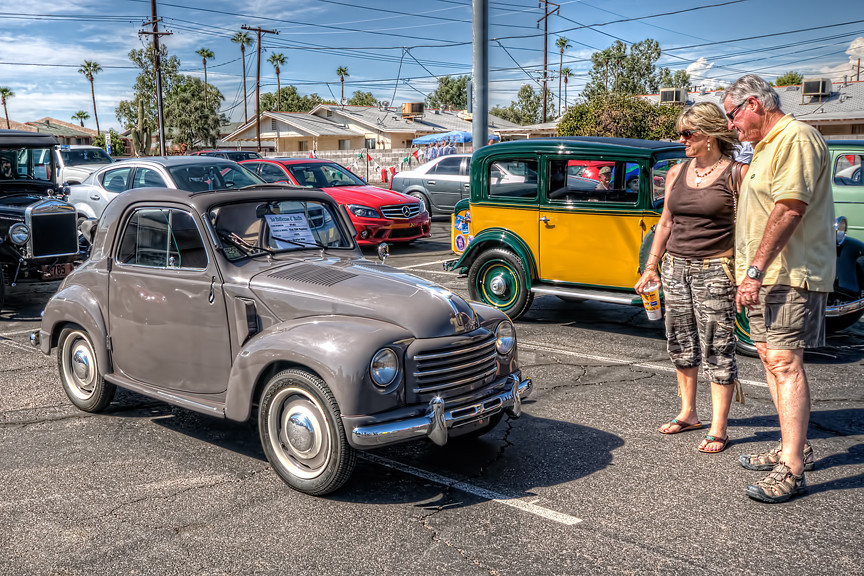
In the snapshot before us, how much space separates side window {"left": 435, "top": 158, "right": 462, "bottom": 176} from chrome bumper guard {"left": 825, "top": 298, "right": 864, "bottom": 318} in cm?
1267

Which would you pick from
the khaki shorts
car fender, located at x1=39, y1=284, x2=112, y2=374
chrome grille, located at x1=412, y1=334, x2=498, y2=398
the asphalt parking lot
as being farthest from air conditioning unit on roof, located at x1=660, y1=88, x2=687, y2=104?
chrome grille, located at x1=412, y1=334, x2=498, y2=398

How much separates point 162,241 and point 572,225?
4457 millimetres

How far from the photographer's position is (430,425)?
4020 millimetres

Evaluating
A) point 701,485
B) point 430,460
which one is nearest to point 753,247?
point 701,485

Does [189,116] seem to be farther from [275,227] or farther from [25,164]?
[275,227]

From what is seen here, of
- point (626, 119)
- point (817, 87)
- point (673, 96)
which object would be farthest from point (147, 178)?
point (817, 87)

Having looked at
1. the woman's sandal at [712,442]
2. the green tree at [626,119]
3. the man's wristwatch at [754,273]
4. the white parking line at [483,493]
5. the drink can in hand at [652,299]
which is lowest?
the white parking line at [483,493]

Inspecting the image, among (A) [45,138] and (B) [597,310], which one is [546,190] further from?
(A) [45,138]

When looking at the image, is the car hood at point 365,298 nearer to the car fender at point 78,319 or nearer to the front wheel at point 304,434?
the front wheel at point 304,434

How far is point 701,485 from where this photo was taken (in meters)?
4.35

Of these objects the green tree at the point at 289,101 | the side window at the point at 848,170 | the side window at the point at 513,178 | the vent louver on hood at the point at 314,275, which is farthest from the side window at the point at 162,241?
the green tree at the point at 289,101

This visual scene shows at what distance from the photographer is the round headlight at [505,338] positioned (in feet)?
15.5

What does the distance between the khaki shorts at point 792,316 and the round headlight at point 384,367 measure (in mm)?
1981

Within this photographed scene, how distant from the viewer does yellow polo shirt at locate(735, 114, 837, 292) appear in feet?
13.1
